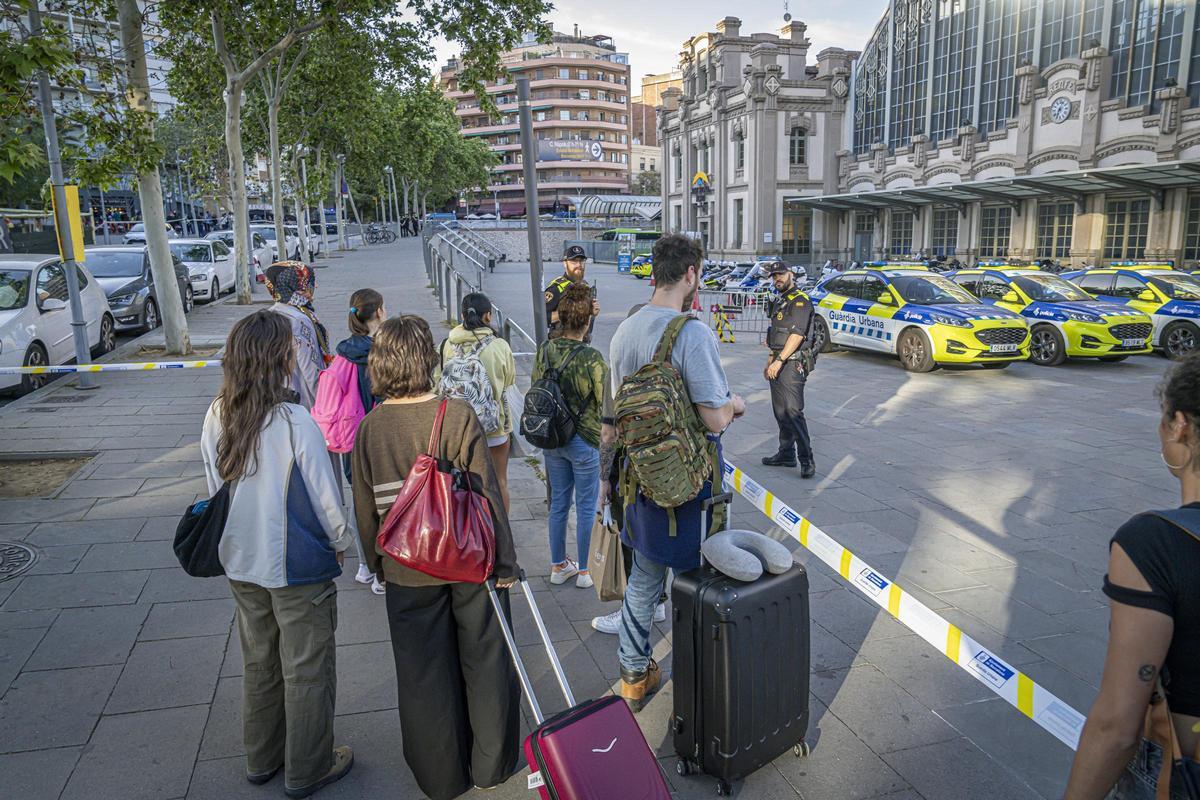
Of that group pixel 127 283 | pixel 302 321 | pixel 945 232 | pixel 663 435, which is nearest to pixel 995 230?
pixel 945 232

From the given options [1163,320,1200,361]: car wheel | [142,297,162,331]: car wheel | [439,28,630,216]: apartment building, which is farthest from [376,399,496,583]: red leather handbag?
[439,28,630,216]: apartment building

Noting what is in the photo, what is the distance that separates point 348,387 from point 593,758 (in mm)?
2920

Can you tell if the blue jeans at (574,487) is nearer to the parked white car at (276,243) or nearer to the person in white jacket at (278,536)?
the person in white jacket at (278,536)

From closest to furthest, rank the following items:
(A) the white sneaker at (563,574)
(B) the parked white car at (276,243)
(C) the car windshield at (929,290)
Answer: (A) the white sneaker at (563,574), (C) the car windshield at (929,290), (B) the parked white car at (276,243)

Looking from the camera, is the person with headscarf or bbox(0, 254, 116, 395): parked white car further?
bbox(0, 254, 116, 395): parked white car

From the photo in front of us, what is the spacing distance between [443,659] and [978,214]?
37.1 metres

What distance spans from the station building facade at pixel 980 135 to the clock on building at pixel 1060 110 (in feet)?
0.29

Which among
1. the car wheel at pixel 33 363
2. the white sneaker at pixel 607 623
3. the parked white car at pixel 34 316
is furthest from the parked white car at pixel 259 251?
the white sneaker at pixel 607 623

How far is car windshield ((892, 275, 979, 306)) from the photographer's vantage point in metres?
14.0

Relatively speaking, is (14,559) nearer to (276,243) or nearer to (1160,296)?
(1160,296)

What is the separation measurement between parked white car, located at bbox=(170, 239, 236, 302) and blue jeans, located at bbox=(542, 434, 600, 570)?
18453 millimetres

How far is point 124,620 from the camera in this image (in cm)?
458

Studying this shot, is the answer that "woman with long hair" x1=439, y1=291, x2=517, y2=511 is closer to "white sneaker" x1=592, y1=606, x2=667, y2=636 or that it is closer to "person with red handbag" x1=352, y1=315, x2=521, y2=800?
"white sneaker" x1=592, y1=606, x2=667, y2=636

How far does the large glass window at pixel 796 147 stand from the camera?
47125 mm
